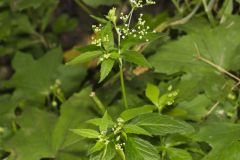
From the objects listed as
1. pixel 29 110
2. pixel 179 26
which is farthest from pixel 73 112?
pixel 179 26

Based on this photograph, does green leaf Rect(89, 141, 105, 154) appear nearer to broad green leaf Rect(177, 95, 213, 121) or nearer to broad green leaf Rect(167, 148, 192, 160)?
broad green leaf Rect(167, 148, 192, 160)

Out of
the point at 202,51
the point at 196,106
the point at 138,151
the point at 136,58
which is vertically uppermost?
the point at 136,58

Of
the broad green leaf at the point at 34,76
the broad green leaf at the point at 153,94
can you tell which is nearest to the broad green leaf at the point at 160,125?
the broad green leaf at the point at 153,94

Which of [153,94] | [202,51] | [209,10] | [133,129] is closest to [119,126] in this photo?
[133,129]

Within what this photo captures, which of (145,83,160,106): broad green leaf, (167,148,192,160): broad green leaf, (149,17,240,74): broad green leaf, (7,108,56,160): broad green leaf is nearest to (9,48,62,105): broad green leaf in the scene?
(7,108,56,160): broad green leaf

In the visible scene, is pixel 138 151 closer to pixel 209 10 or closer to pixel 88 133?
pixel 88 133

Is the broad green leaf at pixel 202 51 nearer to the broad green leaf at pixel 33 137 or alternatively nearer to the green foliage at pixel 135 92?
the green foliage at pixel 135 92

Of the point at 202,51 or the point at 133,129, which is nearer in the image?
the point at 133,129
